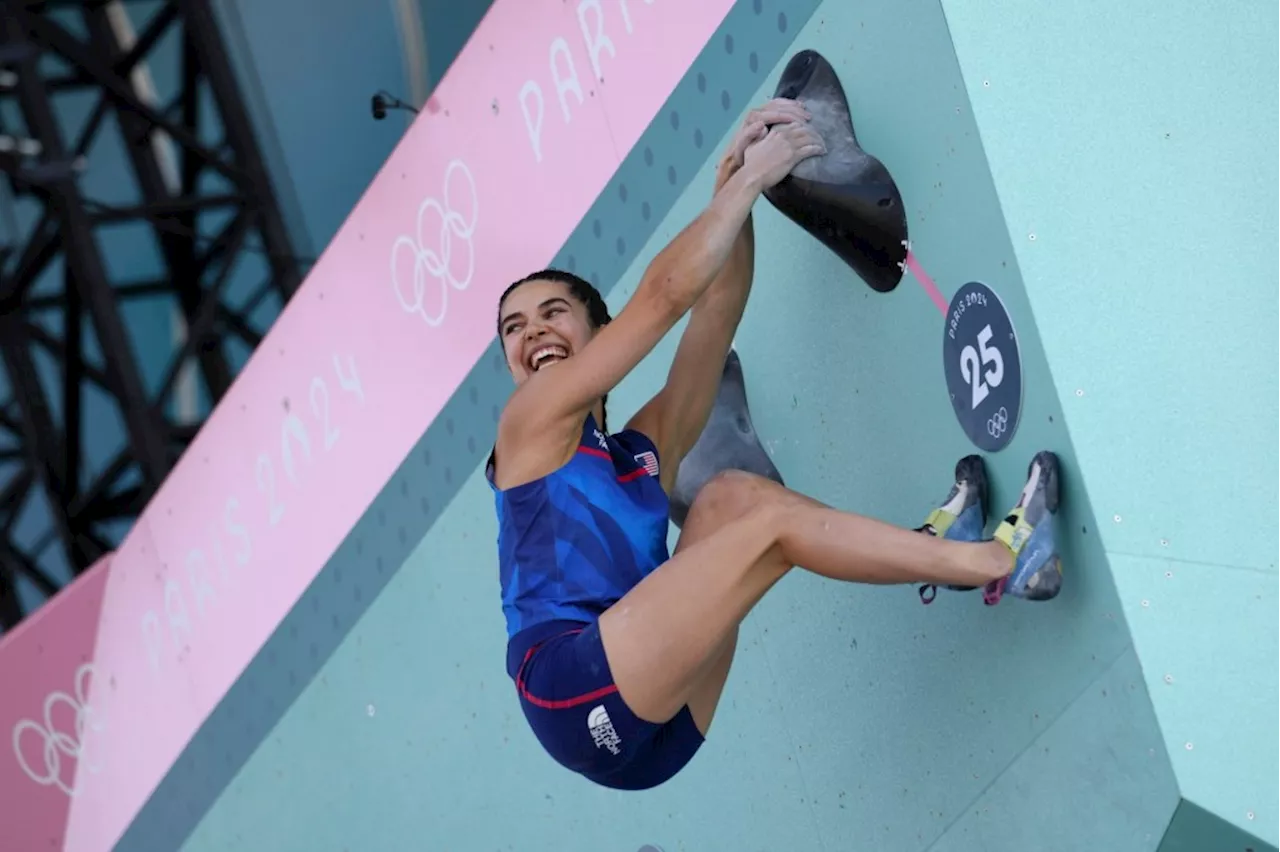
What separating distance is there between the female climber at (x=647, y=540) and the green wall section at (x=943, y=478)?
→ 123 millimetres

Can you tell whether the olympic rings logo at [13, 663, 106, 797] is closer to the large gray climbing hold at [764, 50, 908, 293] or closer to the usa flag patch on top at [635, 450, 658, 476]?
the usa flag patch on top at [635, 450, 658, 476]

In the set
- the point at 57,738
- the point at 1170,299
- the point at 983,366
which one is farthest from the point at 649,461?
the point at 57,738

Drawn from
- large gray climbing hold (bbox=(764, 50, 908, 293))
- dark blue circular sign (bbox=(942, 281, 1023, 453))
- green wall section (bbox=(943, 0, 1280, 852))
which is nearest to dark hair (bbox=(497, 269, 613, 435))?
large gray climbing hold (bbox=(764, 50, 908, 293))

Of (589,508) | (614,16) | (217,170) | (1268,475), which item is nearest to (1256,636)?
(1268,475)

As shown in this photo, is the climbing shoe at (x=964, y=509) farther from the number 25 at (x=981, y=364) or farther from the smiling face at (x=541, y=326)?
the smiling face at (x=541, y=326)

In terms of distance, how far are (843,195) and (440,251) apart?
1069mm

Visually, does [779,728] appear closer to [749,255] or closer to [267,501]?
[749,255]

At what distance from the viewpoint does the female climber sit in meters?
2.16

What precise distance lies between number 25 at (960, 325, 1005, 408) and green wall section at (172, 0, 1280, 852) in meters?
0.05

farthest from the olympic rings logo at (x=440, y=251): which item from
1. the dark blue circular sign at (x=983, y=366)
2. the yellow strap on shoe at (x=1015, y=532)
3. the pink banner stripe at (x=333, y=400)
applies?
the yellow strap on shoe at (x=1015, y=532)

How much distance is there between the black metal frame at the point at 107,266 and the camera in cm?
605

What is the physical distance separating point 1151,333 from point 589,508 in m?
0.74

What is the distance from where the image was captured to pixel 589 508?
92.7 inches

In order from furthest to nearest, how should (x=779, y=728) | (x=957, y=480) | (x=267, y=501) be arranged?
(x=267, y=501)
(x=779, y=728)
(x=957, y=480)
